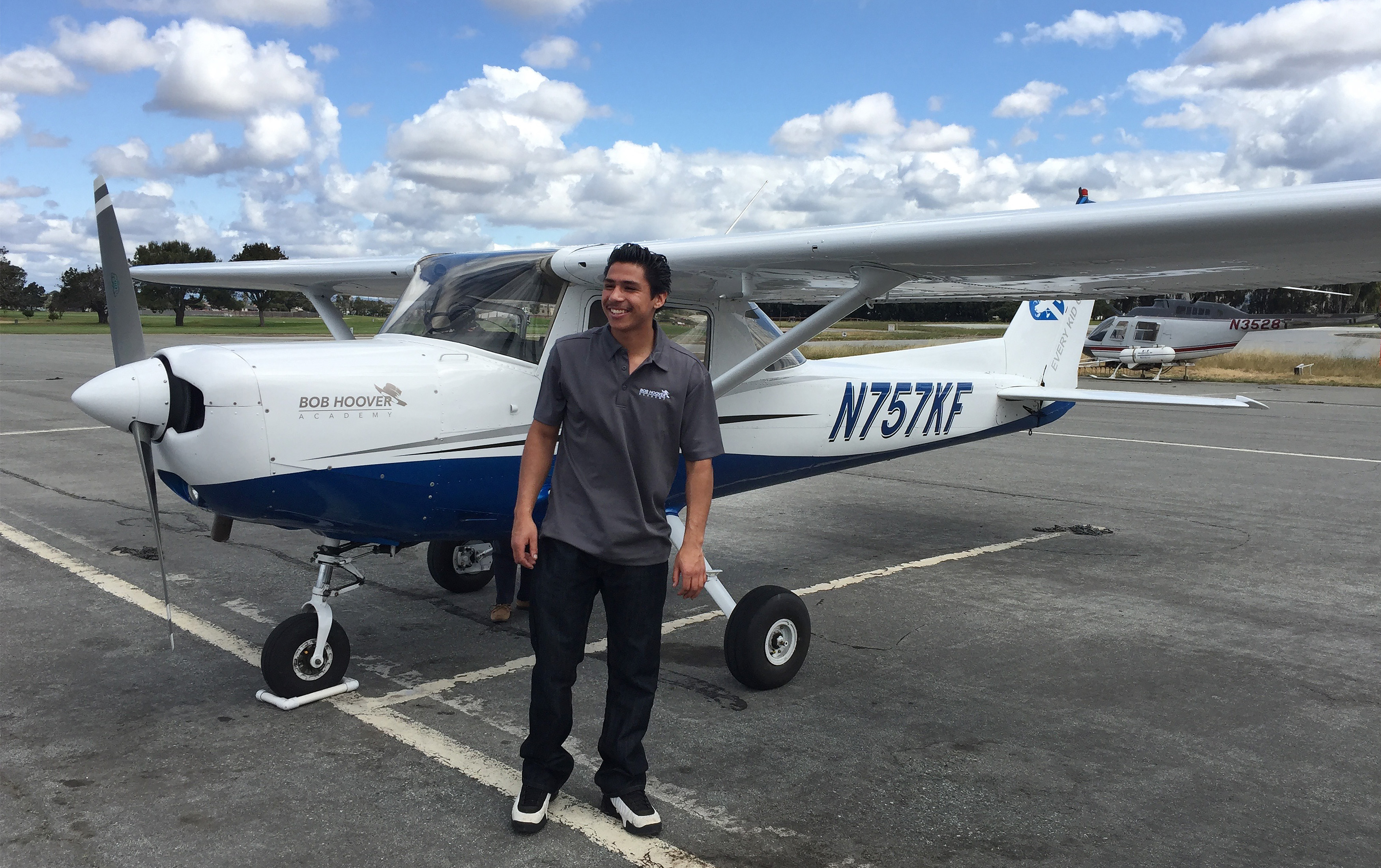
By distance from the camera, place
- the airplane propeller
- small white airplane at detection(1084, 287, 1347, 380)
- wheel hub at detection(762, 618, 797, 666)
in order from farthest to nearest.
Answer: small white airplane at detection(1084, 287, 1347, 380) → wheel hub at detection(762, 618, 797, 666) → the airplane propeller

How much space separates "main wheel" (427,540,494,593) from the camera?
5695 millimetres

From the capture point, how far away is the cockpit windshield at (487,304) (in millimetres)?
4379

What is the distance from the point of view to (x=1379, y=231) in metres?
3.19

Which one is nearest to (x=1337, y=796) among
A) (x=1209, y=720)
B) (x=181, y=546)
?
(x=1209, y=720)

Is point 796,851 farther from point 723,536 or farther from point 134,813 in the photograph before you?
point 723,536

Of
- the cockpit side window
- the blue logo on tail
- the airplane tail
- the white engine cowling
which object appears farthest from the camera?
the white engine cowling

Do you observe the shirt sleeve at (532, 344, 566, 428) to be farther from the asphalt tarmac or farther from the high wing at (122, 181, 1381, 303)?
the high wing at (122, 181, 1381, 303)

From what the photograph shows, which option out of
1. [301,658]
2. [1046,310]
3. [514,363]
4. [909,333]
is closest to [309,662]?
[301,658]

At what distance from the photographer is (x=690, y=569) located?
114 inches

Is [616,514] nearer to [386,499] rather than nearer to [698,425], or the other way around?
[698,425]

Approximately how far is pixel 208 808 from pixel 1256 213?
405 cm

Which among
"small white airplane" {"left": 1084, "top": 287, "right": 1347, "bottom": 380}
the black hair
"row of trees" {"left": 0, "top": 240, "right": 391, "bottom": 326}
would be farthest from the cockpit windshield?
"row of trees" {"left": 0, "top": 240, "right": 391, "bottom": 326}

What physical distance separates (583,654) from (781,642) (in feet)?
5.57

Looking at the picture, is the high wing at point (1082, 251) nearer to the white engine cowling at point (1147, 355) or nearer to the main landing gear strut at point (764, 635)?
the main landing gear strut at point (764, 635)
